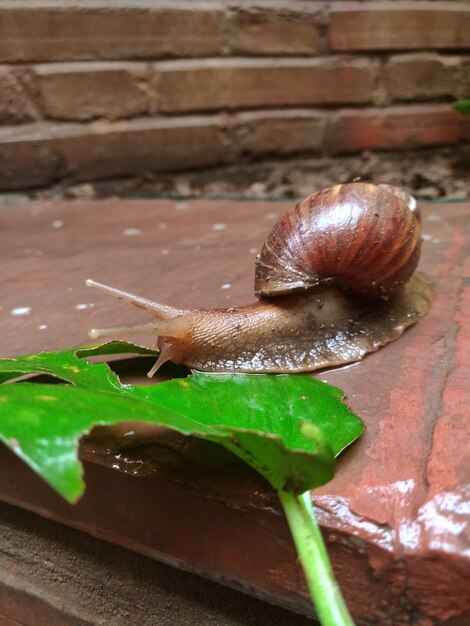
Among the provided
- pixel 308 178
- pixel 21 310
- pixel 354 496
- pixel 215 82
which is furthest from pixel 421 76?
pixel 354 496

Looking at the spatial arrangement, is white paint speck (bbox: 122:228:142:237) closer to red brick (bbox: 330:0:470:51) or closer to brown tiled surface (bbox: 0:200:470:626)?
brown tiled surface (bbox: 0:200:470:626)

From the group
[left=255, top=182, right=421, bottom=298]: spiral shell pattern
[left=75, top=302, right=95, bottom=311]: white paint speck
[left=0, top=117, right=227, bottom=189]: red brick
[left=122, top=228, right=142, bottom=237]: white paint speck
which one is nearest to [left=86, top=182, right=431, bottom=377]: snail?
[left=255, top=182, right=421, bottom=298]: spiral shell pattern

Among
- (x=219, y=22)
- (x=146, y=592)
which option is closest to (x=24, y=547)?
(x=146, y=592)

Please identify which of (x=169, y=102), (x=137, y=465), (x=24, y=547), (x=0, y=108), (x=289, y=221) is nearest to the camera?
(x=137, y=465)

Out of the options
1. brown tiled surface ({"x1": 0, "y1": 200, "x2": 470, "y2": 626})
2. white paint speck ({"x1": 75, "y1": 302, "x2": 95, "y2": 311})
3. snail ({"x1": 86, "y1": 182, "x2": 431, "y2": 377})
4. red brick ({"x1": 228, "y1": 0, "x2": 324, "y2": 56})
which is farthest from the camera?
red brick ({"x1": 228, "y1": 0, "x2": 324, "y2": 56})

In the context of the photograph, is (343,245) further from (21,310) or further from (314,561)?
(21,310)

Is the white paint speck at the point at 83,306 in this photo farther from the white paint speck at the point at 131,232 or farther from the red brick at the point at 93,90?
the red brick at the point at 93,90

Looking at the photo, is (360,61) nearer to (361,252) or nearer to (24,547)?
(361,252)
